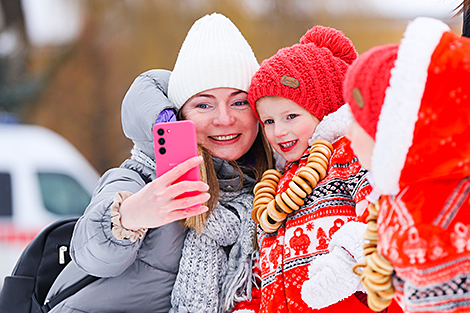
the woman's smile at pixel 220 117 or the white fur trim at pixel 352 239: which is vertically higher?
the woman's smile at pixel 220 117

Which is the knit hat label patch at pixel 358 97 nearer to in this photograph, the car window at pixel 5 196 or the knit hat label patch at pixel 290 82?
the knit hat label patch at pixel 290 82

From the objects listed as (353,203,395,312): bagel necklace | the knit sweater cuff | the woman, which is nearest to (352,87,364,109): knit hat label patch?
(353,203,395,312): bagel necklace

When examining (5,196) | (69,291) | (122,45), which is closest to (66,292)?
(69,291)

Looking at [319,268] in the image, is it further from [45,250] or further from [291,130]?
[45,250]

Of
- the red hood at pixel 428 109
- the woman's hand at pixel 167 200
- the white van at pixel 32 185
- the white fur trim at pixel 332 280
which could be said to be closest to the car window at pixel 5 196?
the white van at pixel 32 185

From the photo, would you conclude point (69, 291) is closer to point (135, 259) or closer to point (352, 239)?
point (135, 259)

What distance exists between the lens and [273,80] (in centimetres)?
118

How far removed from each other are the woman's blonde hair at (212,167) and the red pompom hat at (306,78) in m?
0.23

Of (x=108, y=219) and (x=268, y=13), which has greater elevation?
(x=268, y=13)

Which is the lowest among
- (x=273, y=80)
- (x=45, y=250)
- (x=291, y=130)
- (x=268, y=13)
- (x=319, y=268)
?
(x=45, y=250)

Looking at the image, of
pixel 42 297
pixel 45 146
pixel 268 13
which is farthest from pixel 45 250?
pixel 268 13

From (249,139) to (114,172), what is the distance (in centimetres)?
41

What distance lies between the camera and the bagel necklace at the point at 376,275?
68 centimetres

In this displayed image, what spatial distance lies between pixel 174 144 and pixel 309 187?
1.07 ft
